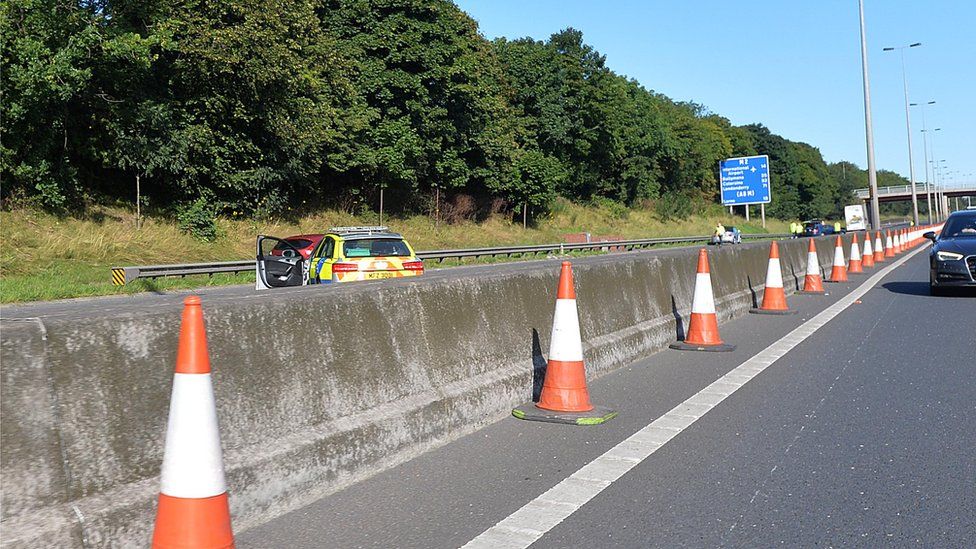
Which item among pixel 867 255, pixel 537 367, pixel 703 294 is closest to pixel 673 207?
pixel 867 255

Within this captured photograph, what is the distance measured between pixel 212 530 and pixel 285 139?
31.8 metres

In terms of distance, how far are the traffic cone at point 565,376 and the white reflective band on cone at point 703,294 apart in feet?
12.0

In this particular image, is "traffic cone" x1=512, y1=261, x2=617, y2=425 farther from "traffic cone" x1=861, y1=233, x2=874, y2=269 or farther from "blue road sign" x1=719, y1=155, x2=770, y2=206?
"blue road sign" x1=719, y1=155, x2=770, y2=206

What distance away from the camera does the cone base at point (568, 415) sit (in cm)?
614

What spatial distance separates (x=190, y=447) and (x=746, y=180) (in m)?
52.7

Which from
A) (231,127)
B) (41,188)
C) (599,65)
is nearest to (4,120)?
(41,188)

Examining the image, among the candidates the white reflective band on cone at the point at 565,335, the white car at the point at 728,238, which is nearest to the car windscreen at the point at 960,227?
the white reflective band on cone at the point at 565,335

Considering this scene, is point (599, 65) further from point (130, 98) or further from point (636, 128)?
point (130, 98)

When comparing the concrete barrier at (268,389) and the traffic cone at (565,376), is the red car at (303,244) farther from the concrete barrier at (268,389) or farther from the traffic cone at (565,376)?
the traffic cone at (565,376)

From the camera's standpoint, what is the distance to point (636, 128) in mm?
73250

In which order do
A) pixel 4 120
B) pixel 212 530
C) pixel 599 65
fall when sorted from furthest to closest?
1. pixel 599 65
2. pixel 4 120
3. pixel 212 530

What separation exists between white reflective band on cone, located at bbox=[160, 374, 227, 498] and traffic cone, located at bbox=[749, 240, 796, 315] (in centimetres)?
1152

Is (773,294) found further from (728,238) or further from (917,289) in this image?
(728,238)

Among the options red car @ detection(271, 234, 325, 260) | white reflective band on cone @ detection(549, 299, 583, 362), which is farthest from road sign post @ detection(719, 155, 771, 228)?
white reflective band on cone @ detection(549, 299, 583, 362)
